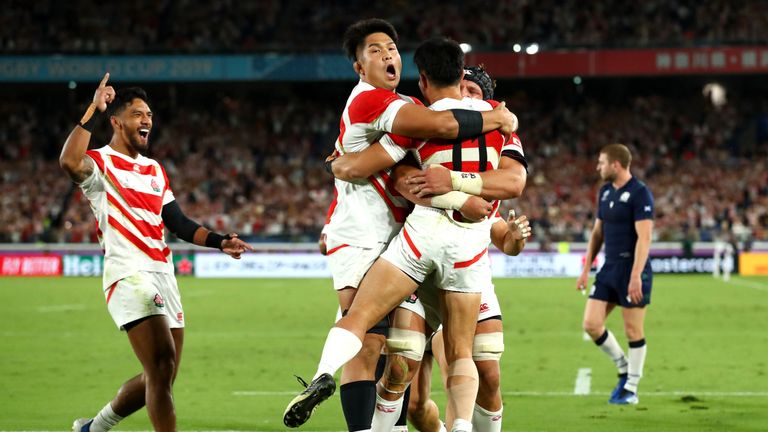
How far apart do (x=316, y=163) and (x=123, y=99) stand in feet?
116

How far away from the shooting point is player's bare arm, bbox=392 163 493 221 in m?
6.02

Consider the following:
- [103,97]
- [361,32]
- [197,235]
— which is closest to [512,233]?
[361,32]

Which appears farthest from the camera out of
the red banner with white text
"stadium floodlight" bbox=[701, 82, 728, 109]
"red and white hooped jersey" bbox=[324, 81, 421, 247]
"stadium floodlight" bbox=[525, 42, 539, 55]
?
"stadium floodlight" bbox=[701, 82, 728, 109]

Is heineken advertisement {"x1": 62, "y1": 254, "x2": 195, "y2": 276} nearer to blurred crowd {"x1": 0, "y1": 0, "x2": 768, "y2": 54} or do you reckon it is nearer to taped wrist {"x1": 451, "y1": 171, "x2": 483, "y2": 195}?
blurred crowd {"x1": 0, "y1": 0, "x2": 768, "y2": 54}

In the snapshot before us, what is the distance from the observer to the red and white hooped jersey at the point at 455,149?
19.9ft

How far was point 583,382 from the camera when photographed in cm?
1162

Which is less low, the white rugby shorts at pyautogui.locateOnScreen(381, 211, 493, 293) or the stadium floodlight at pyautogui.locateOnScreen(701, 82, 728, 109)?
the stadium floodlight at pyautogui.locateOnScreen(701, 82, 728, 109)

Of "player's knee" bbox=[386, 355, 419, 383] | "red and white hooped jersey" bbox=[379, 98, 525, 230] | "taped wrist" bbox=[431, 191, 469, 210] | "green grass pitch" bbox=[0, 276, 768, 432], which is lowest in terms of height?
"green grass pitch" bbox=[0, 276, 768, 432]

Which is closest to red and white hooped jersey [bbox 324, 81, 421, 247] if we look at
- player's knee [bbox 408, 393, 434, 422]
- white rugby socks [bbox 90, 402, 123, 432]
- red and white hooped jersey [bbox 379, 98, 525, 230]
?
red and white hooped jersey [bbox 379, 98, 525, 230]

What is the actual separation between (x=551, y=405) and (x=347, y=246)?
440 cm

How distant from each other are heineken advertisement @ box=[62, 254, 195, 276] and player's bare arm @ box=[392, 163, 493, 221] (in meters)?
26.9

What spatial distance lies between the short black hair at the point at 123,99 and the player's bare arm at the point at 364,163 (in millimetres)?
1749

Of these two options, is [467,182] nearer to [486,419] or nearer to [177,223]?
[486,419]

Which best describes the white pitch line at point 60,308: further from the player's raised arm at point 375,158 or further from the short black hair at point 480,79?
the player's raised arm at point 375,158
